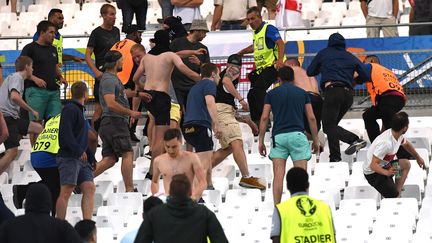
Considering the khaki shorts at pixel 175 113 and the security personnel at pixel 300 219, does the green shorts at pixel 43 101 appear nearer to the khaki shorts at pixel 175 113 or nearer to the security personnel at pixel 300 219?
the khaki shorts at pixel 175 113

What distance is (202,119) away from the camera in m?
19.8

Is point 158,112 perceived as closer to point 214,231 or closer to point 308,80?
point 308,80

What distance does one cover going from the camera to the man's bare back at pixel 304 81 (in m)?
21.0

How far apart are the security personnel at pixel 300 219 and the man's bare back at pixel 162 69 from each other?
5706mm

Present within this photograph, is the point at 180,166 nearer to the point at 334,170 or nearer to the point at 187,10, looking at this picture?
the point at 334,170


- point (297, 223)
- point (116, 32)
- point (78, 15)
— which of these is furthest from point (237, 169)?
point (78, 15)

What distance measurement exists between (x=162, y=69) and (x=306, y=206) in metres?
5.95

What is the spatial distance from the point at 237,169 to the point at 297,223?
20.4 ft

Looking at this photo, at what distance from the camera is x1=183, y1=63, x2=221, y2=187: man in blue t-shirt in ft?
64.6

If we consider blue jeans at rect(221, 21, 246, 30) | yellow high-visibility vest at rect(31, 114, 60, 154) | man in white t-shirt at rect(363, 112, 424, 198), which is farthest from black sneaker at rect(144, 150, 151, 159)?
blue jeans at rect(221, 21, 246, 30)

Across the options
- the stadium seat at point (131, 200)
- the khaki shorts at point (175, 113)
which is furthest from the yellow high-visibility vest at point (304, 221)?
the khaki shorts at point (175, 113)

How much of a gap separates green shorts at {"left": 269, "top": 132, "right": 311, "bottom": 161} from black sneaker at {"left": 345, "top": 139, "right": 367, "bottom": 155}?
159cm

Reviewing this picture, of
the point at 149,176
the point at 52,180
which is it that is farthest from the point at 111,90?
the point at 52,180

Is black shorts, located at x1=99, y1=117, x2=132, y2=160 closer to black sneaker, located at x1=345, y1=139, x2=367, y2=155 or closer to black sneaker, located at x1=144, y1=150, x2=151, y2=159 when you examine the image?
black sneaker, located at x1=144, y1=150, x2=151, y2=159
